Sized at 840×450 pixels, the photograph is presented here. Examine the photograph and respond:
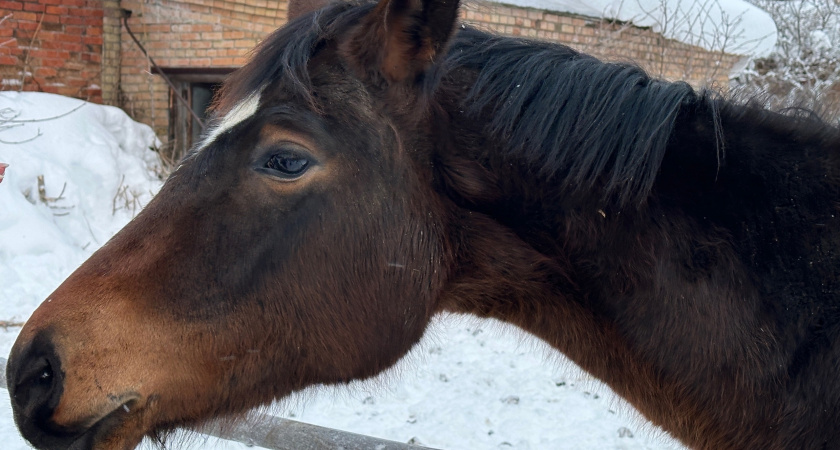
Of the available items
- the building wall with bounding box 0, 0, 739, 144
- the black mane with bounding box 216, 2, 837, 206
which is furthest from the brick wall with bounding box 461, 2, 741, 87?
the black mane with bounding box 216, 2, 837, 206

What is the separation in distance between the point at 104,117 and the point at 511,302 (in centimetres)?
908

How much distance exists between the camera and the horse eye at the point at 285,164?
1855 mm

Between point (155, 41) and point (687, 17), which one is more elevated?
point (687, 17)

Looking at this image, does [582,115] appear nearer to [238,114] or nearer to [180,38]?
[238,114]

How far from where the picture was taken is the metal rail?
2822 millimetres

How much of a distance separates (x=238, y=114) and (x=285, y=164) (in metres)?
0.22

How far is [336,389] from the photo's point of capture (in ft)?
7.03

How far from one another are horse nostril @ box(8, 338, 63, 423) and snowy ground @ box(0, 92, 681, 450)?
50 cm

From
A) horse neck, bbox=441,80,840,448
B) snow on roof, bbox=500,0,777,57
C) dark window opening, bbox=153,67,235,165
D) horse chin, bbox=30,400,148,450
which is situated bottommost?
dark window opening, bbox=153,67,235,165

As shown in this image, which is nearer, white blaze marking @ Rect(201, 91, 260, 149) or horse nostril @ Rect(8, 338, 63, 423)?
horse nostril @ Rect(8, 338, 63, 423)

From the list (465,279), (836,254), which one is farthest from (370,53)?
(836,254)

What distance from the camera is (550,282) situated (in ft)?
6.44

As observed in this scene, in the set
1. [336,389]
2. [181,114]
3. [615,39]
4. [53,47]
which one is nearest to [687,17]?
[615,39]

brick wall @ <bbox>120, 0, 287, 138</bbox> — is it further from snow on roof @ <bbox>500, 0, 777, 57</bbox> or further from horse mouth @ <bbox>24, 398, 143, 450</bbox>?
horse mouth @ <bbox>24, 398, 143, 450</bbox>
